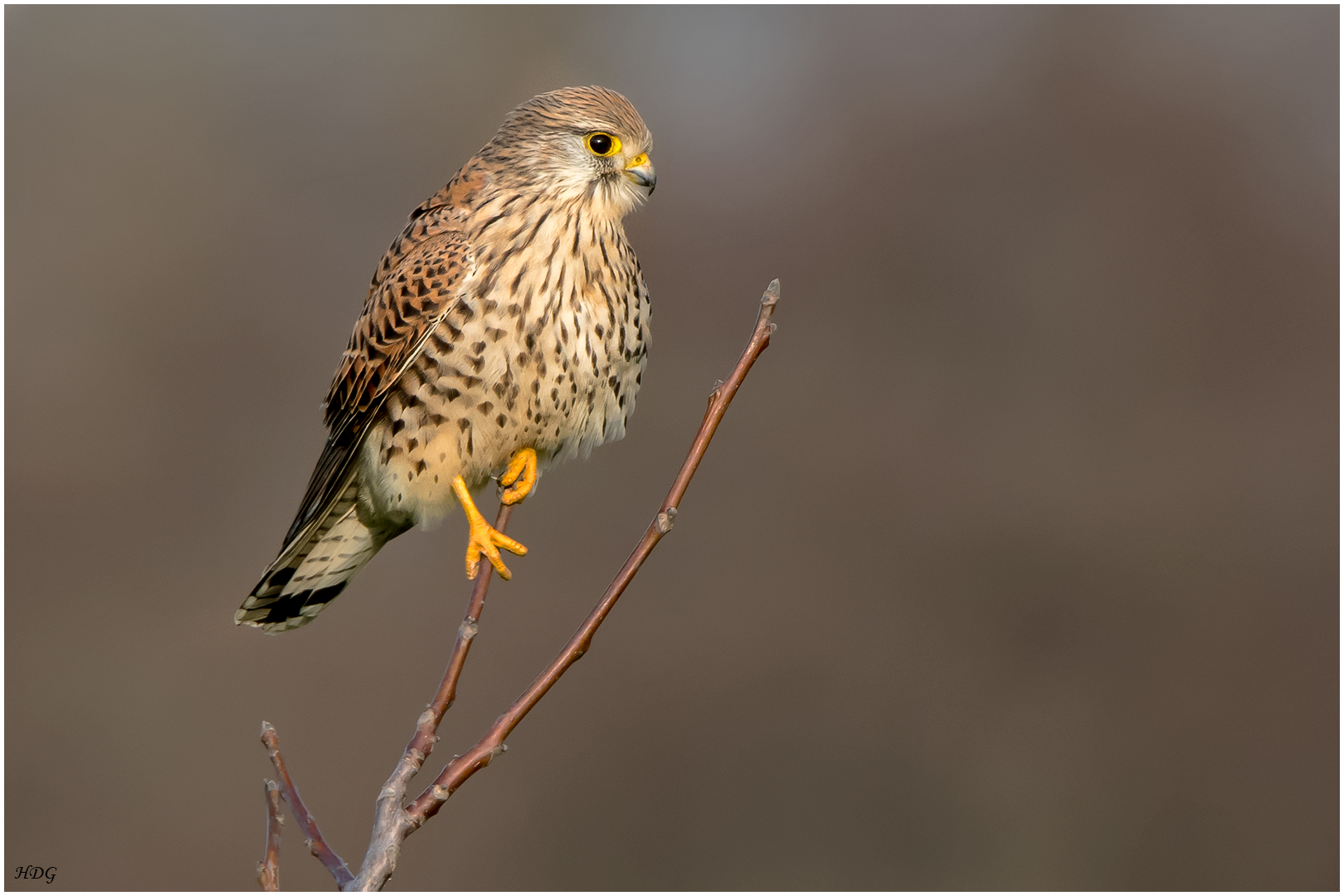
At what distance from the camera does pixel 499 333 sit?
7.86ft

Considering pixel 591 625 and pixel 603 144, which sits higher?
pixel 603 144

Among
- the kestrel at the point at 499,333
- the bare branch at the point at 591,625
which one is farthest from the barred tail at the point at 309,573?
the bare branch at the point at 591,625

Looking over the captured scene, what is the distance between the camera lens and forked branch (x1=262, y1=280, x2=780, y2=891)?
1.57 metres

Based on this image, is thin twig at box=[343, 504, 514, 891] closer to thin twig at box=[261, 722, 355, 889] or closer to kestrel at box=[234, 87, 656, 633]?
thin twig at box=[261, 722, 355, 889]

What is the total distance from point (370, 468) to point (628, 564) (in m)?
1.12

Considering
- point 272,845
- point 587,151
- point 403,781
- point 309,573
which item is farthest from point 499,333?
point 272,845

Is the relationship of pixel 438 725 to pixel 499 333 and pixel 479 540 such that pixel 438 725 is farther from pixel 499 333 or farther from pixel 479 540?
pixel 499 333

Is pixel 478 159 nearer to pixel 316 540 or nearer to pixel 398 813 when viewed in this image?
pixel 316 540

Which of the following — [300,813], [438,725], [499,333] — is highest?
[499,333]

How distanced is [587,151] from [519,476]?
775 millimetres

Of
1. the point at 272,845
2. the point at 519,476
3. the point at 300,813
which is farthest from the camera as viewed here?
the point at 519,476

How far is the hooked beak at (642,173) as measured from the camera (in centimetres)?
238

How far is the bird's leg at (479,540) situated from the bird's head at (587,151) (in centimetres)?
68

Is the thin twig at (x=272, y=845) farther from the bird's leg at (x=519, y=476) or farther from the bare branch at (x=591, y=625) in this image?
the bird's leg at (x=519, y=476)
